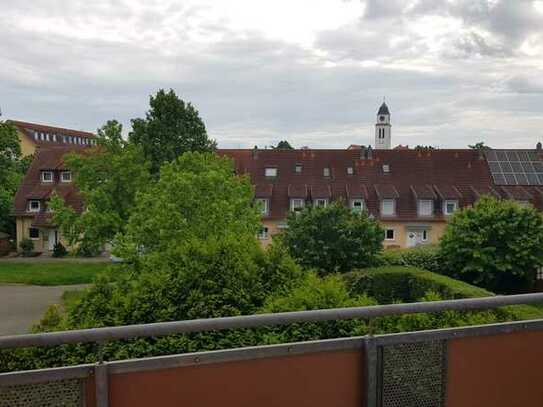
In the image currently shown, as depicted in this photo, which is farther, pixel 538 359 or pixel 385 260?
pixel 385 260

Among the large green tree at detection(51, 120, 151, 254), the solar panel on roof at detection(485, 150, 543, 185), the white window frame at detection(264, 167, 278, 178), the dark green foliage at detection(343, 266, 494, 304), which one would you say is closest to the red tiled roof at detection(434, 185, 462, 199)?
the solar panel on roof at detection(485, 150, 543, 185)

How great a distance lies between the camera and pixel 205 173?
19594 mm

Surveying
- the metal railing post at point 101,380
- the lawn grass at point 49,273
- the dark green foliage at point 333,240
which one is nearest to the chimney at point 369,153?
the lawn grass at point 49,273

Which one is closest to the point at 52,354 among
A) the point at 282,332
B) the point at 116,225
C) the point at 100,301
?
the point at 100,301

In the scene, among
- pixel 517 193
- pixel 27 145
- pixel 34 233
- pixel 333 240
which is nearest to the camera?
pixel 333 240

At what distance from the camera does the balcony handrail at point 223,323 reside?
251 cm

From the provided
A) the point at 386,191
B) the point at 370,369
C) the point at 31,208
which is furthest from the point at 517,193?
the point at 370,369

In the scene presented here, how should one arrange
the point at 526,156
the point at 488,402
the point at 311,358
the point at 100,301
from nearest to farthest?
the point at 311,358, the point at 488,402, the point at 100,301, the point at 526,156

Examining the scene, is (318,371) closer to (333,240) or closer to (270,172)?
(333,240)

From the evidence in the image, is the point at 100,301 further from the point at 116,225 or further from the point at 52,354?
the point at 116,225

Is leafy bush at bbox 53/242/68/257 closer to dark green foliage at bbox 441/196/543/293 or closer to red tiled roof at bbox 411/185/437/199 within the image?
red tiled roof at bbox 411/185/437/199

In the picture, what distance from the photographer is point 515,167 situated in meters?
43.2

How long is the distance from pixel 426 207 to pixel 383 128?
166 feet

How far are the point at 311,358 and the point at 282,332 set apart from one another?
8.54ft
